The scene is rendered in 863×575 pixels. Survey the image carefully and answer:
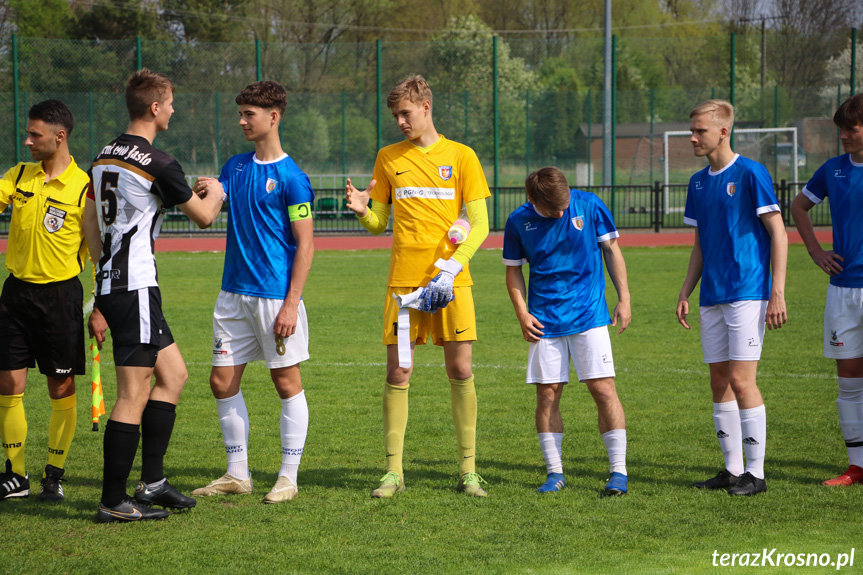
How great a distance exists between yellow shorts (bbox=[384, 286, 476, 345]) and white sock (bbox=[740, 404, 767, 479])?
5.25 ft

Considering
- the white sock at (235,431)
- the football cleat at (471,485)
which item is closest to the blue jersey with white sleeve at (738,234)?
the football cleat at (471,485)

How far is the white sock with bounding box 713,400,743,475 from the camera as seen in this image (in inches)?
200

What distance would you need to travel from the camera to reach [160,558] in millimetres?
3906

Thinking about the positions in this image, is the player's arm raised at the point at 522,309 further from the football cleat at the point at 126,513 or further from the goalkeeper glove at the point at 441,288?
the football cleat at the point at 126,513

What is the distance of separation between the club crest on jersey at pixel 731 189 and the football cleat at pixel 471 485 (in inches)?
83.5

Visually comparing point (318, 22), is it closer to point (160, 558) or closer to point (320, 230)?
point (320, 230)

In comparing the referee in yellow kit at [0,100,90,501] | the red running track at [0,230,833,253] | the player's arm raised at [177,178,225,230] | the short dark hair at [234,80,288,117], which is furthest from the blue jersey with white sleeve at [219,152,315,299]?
the red running track at [0,230,833,253]

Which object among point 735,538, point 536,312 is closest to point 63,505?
point 536,312

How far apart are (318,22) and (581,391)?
45375 millimetres

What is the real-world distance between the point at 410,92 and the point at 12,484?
3.06 meters

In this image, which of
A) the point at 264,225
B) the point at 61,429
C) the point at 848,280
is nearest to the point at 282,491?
the point at 61,429

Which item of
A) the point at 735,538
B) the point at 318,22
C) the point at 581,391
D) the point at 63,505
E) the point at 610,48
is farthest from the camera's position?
the point at 318,22

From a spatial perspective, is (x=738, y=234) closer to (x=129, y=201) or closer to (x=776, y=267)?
(x=776, y=267)

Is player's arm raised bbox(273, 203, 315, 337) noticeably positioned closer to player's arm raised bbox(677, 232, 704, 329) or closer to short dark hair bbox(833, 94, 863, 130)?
player's arm raised bbox(677, 232, 704, 329)
